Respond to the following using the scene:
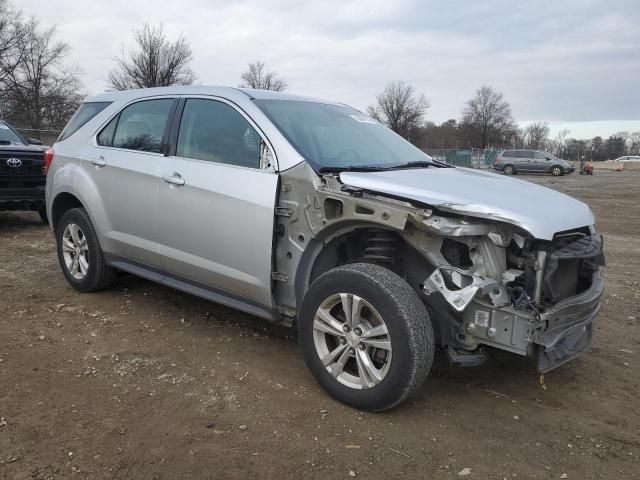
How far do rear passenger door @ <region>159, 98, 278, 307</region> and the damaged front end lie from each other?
107 centimetres

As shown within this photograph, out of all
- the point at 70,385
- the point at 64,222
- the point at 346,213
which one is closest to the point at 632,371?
the point at 346,213

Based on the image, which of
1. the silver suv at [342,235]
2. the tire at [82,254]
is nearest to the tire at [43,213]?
the tire at [82,254]

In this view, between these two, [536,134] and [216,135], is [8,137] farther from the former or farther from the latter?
[536,134]

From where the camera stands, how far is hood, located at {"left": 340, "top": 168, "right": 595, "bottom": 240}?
2.78 meters

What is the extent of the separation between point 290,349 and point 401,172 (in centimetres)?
151

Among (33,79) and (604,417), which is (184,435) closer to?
(604,417)

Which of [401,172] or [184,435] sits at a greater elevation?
[401,172]

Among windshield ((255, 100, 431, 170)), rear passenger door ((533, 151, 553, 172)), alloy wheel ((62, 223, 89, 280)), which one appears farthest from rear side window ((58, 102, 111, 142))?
rear passenger door ((533, 151, 553, 172))

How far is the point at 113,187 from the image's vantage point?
448 cm

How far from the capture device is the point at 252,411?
122 inches

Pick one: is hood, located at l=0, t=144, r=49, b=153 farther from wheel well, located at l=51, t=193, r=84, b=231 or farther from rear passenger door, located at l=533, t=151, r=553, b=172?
rear passenger door, located at l=533, t=151, r=553, b=172

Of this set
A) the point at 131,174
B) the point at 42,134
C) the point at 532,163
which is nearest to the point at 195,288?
the point at 131,174

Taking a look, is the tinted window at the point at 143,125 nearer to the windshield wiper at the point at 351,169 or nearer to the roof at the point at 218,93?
the roof at the point at 218,93

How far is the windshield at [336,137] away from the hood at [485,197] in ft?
0.97
